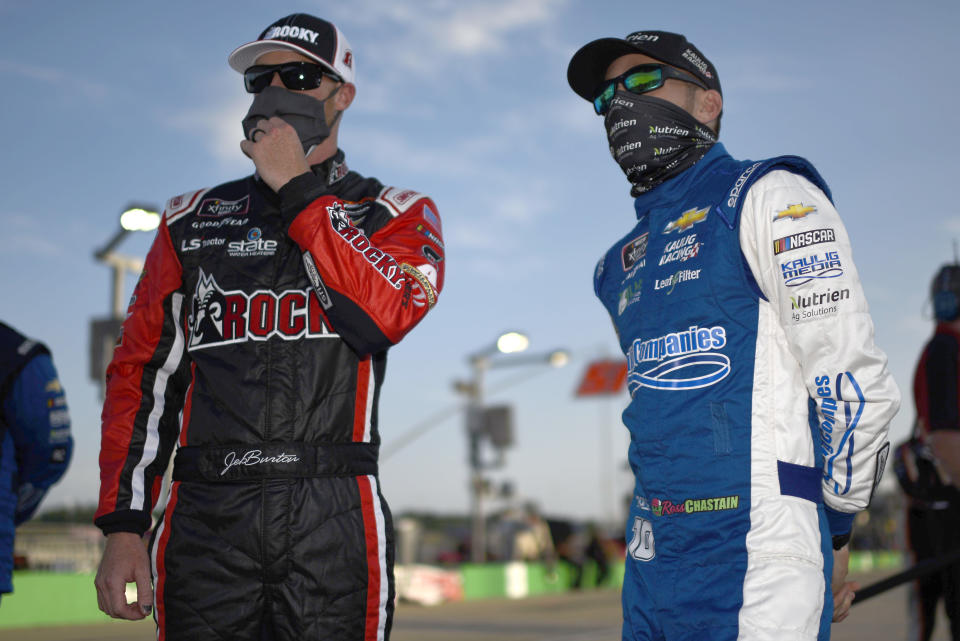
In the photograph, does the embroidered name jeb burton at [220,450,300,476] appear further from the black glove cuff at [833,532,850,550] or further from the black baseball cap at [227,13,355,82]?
the black glove cuff at [833,532,850,550]

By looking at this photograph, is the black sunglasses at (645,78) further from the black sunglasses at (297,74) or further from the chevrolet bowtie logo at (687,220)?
the black sunglasses at (297,74)

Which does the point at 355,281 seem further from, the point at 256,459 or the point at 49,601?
the point at 49,601

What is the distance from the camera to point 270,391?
2688 millimetres

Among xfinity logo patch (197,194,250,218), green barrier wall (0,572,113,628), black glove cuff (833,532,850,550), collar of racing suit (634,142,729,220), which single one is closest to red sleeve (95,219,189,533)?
xfinity logo patch (197,194,250,218)

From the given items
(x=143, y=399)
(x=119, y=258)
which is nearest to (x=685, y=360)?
(x=143, y=399)

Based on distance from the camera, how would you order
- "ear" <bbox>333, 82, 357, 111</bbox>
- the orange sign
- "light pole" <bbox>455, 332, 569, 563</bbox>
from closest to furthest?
"ear" <bbox>333, 82, 357, 111</bbox>
"light pole" <bbox>455, 332, 569, 563</bbox>
the orange sign

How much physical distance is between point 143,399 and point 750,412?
5.96 ft

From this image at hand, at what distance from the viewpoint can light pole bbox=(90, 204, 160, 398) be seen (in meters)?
10.9

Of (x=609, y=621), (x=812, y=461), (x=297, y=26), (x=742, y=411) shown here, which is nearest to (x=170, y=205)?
(x=297, y=26)

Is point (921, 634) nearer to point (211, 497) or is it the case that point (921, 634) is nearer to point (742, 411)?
point (742, 411)

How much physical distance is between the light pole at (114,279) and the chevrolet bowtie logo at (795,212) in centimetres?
940

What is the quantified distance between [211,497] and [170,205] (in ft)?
3.52

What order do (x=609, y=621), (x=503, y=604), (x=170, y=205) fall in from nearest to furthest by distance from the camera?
(x=170, y=205), (x=609, y=621), (x=503, y=604)

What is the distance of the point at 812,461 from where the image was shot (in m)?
2.31
